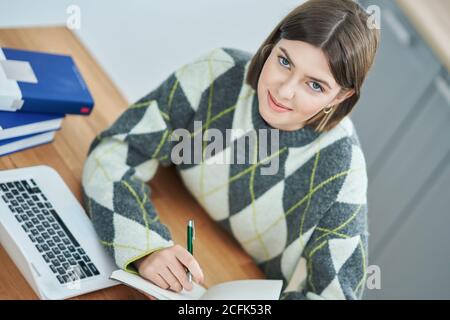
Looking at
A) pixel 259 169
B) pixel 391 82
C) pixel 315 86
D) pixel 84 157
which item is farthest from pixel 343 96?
pixel 391 82

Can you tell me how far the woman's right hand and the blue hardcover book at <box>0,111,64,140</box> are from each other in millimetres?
325

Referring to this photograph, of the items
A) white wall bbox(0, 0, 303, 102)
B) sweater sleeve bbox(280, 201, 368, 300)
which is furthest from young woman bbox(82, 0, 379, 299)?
white wall bbox(0, 0, 303, 102)

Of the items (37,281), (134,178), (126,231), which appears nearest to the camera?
(37,281)

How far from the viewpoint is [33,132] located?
1.19 m

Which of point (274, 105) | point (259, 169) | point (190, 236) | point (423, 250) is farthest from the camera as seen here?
point (423, 250)

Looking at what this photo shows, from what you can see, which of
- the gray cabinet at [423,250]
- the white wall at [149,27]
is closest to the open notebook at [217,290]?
the white wall at [149,27]

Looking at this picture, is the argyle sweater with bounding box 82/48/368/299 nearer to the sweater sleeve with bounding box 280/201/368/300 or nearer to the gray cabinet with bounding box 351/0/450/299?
the sweater sleeve with bounding box 280/201/368/300

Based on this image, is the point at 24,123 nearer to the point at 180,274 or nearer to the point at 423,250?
the point at 180,274

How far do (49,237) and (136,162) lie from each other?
251 millimetres

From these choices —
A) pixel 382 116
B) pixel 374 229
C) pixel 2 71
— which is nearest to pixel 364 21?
pixel 2 71

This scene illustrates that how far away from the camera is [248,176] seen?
1246mm

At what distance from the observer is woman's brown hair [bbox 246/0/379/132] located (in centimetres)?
104

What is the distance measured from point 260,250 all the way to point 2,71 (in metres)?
0.59
